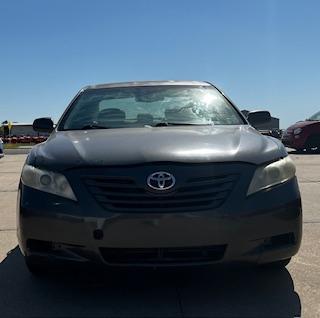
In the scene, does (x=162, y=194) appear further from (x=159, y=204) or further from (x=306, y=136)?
(x=306, y=136)

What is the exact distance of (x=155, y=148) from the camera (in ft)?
12.6

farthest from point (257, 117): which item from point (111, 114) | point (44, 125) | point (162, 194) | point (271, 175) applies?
point (162, 194)

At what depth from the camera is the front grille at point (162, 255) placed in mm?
3611

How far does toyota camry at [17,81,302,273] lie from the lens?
3.54 meters

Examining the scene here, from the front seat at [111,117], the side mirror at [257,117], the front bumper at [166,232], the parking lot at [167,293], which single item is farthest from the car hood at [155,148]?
the side mirror at [257,117]

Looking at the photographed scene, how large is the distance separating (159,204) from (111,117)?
5.54 feet

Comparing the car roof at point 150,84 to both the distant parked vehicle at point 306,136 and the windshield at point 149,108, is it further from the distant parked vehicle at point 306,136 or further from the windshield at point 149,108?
the distant parked vehicle at point 306,136

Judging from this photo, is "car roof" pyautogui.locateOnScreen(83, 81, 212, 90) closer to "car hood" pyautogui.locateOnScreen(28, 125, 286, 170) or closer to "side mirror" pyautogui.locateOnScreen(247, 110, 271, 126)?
"side mirror" pyautogui.locateOnScreen(247, 110, 271, 126)

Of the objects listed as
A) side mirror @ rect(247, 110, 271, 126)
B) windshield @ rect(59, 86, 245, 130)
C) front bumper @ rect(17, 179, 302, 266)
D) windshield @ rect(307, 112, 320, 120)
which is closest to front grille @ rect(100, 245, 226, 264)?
front bumper @ rect(17, 179, 302, 266)

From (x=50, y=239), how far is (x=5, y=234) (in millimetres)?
2496

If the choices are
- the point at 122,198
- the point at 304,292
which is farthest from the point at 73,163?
the point at 304,292

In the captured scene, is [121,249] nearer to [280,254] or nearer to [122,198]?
[122,198]

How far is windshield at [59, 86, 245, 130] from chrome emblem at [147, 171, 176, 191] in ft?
4.28

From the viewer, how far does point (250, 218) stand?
3570mm
